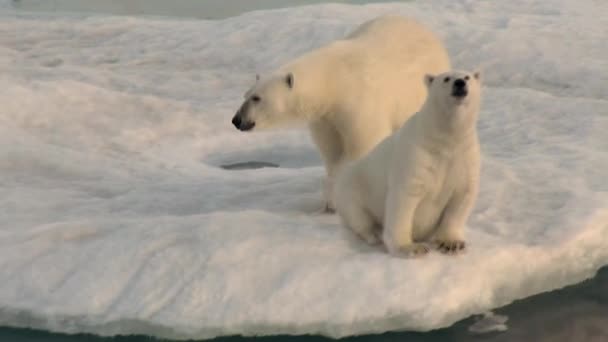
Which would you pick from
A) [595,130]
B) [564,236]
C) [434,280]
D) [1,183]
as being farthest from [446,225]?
[1,183]

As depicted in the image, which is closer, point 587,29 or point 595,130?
point 595,130

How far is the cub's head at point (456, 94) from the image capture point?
142 inches

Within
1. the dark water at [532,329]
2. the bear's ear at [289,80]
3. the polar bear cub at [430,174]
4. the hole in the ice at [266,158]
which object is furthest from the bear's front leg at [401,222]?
the hole in the ice at [266,158]

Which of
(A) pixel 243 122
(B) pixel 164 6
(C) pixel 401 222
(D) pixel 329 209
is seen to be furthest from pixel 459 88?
(B) pixel 164 6

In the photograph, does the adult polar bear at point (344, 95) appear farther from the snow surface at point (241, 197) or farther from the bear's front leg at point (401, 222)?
the bear's front leg at point (401, 222)

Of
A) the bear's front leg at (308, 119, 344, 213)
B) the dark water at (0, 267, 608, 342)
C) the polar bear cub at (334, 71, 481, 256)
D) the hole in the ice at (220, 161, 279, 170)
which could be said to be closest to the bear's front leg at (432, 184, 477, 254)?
the polar bear cub at (334, 71, 481, 256)

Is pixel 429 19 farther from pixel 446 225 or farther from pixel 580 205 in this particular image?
pixel 446 225

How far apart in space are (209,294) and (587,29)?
21.4 ft

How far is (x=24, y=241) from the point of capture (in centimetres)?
440

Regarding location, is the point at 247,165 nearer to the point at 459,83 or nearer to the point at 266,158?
the point at 266,158

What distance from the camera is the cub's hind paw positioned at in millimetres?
3984

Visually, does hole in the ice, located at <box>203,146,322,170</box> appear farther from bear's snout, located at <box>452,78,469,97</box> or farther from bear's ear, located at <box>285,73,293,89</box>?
bear's snout, located at <box>452,78,469,97</box>

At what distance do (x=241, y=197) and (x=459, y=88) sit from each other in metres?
1.92

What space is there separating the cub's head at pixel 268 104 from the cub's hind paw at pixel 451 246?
1037 millimetres
